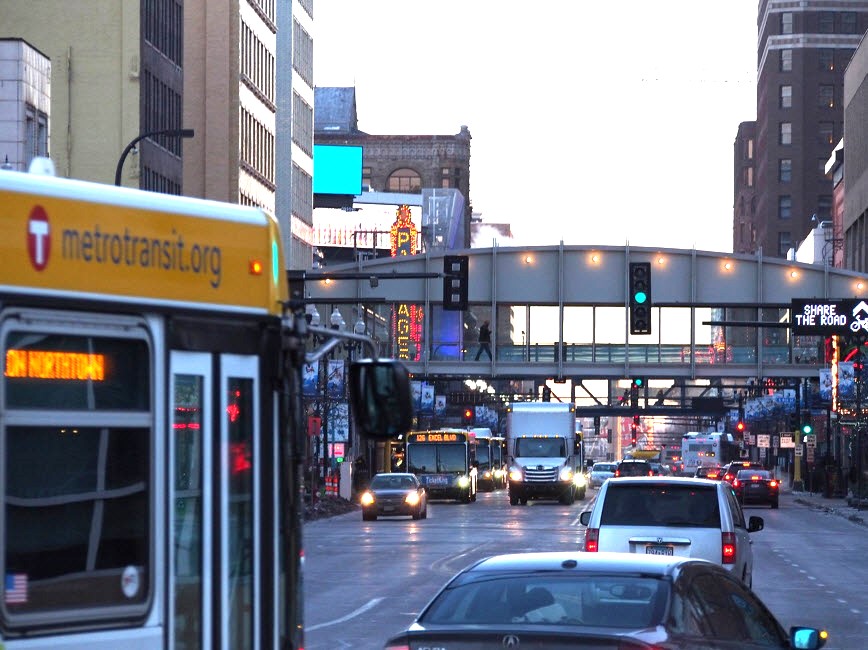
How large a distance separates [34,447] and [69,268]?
0.65m

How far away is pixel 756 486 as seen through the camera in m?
66.9

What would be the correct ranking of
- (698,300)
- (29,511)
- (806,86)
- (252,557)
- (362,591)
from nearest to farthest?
(29,511) < (252,557) < (362,591) < (698,300) < (806,86)

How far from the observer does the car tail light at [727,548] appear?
20.0m

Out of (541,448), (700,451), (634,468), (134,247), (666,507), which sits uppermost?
(134,247)

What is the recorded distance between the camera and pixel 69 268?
6.23 m

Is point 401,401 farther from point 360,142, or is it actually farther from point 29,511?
point 360,142

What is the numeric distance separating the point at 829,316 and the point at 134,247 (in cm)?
5013

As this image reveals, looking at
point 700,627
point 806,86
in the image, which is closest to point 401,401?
point 700,627

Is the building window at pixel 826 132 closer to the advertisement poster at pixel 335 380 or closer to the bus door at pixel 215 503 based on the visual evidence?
the advertisement poster at pixel 335 380

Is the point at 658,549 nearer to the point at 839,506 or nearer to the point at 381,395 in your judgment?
the point at 381,395

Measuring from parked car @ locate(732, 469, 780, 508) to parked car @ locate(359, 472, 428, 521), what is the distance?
16116mm

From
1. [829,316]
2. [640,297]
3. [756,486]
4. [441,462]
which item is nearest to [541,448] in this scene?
[441,462]

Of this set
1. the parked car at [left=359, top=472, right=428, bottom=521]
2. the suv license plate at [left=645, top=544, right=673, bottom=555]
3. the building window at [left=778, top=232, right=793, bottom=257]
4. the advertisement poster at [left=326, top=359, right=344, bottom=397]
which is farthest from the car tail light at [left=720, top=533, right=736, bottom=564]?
the building window at [left=778, top=232, right=793, bottom=257]

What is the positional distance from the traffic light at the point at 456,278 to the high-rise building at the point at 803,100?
436 ft
